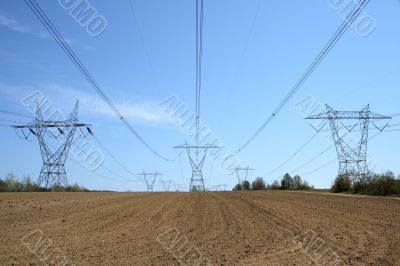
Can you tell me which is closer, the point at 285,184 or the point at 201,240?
the point at 201,240

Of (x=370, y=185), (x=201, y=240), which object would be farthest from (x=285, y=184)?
(x=201, y=240)

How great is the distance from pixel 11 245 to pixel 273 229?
21.3 ft

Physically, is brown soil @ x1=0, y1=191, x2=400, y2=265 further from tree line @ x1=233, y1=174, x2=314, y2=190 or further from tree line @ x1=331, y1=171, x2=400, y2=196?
tree line @ x1=233, y1=174, x2=314, y2=190

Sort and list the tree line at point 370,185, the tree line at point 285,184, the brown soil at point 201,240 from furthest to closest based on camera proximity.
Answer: the tree line at point 285,184
the tree line at point 370,185
the brown soil at point 201,240

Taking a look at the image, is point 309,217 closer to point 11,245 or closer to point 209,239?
point 209,239

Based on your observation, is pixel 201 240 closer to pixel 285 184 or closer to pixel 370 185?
pixel 370 185

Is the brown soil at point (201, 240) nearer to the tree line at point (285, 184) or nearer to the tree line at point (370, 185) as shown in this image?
the tree line at point (370, 185)

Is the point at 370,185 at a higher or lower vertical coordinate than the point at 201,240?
higher

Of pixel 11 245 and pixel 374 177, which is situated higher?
pixel 374 177

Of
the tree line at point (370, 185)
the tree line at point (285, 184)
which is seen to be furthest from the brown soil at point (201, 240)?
the tree line at point (285, 184)

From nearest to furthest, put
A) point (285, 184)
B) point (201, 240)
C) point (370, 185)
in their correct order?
1. point (201, 240)
2. point (370, 185)
3. point (285, 184)

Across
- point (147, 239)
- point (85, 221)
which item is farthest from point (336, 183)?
point (147, 239)

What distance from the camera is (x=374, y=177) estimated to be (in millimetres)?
39219

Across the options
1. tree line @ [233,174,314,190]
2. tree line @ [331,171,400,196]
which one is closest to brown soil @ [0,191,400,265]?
tree line @ [331,171,400,196]
